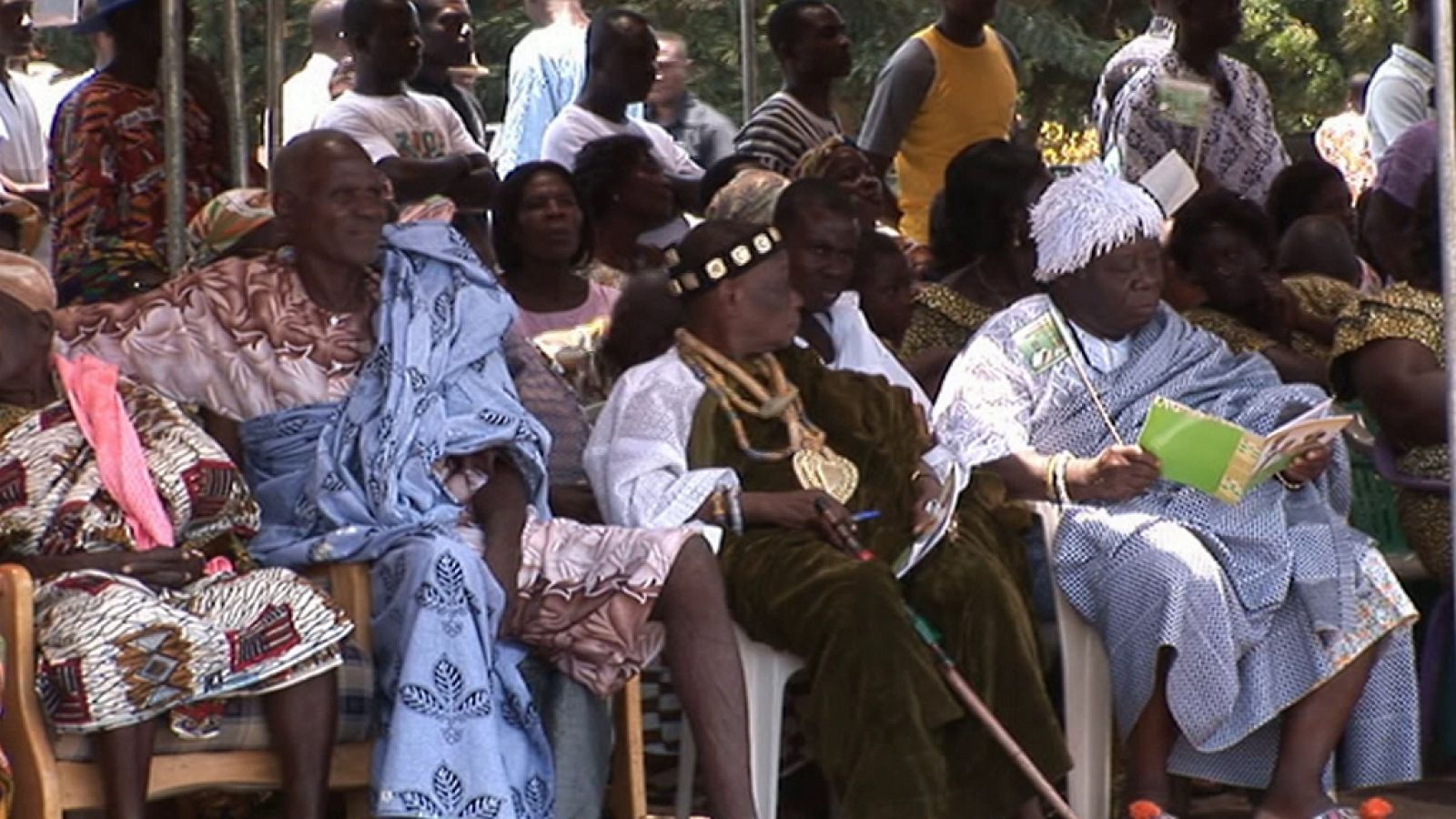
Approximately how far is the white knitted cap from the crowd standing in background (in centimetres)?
1

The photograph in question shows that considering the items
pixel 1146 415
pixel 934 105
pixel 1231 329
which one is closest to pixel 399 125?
pixel 934 105

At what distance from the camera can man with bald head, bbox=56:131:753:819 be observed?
5.34 metres

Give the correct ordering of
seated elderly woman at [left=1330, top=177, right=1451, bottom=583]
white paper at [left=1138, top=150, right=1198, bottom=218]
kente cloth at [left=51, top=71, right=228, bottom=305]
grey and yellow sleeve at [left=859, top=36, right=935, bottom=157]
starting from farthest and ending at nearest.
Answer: grey and yellow sleeve at [left=859, top=36, right=935, bottom=157]
kente cloth at [left=51, top=71, right=228, bottom=305]
white paper at [left=1138, top=150, right=1198, bottom=218]
seated elderly woman at [left=1330, top=177, right=1451, bottom=583]

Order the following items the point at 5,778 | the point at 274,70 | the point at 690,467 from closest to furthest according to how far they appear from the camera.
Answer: the point at 5,778 < the point at 690,467 < the point at 274,70

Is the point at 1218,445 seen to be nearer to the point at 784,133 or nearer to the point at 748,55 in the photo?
the point at 784,133

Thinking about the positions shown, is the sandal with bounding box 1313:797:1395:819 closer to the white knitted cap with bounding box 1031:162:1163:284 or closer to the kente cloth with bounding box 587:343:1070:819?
the kente cloth with bounding box 587:343:1070:819

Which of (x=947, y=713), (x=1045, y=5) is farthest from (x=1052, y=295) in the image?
(x=1045, y=5)

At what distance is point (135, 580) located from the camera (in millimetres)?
5086

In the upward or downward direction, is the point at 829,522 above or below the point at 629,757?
above

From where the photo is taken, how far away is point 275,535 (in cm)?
556

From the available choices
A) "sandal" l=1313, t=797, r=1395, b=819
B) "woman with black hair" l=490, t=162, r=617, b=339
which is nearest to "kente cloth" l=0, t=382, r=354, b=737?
"woman with black hair" l=490, t=162, r=617, b=339

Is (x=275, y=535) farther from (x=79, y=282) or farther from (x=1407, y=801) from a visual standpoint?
(x=1407, y=801)

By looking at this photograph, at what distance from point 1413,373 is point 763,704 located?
1776mm

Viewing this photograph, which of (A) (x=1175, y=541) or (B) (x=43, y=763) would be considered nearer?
(B) (x=43, y=763)
